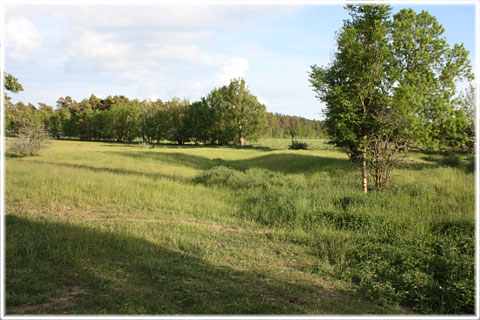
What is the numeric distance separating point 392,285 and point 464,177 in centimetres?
1335

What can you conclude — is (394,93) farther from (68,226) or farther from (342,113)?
(68,226)

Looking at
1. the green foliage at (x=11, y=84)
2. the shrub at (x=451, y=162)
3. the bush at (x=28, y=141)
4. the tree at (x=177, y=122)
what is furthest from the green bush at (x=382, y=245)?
the tree at (x=177, y=122)

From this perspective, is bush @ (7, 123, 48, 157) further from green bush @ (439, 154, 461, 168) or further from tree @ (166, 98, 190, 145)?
tree @ (166, 98, 190, 145)

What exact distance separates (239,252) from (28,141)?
32.6 m

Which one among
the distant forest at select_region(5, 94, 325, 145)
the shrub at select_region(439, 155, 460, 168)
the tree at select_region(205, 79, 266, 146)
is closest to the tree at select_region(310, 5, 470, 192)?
the shrub at select_region(439, 155, 460, 168)

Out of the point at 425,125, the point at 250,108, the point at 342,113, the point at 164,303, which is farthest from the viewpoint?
the point at 250,108

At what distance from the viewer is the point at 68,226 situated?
847 centimetres

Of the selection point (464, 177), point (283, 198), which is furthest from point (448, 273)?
point (464, 177)

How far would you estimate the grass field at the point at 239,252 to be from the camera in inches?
192

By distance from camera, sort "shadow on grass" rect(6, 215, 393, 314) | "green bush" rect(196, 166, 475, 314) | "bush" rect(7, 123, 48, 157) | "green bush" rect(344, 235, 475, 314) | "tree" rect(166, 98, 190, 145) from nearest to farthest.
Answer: "shadow on grass" rect(6, 215, 393, 314) → "green bush" rect(344, 235, 475, 314) → "green bush" rect(196, 166, 475, 314) → "bush" rect(7, 123, 48, 157) → "tree" rect(166, 98, 190, 145)

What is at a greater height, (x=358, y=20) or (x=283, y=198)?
(x=358, y=20)

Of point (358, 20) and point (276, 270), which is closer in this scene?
point (276, 270)

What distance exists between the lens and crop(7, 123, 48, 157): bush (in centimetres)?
3123

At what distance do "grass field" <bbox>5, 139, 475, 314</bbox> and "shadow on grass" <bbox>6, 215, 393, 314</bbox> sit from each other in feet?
0.08
